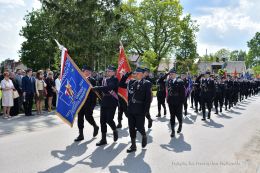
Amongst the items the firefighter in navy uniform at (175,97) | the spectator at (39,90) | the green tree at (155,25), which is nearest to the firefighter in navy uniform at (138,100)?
the firefighter in navy uniform at (175,97)

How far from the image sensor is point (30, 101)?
13703mm

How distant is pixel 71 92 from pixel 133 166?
2.75m

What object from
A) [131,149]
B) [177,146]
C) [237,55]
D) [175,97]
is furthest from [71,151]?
[237,55]

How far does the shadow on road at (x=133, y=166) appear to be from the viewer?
6.17 metres

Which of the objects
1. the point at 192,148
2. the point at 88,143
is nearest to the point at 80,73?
the point at 88,143

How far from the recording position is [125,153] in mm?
7480

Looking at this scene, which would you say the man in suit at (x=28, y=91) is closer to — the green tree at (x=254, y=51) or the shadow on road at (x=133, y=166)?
the shadow on road at (x=133, y=166)

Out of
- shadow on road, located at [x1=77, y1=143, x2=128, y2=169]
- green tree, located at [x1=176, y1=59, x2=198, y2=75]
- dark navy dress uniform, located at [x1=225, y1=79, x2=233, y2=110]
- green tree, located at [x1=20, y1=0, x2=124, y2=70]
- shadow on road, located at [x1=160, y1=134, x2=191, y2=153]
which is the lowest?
shadow on road, located at [x1=160, y1=134, x2=191, y2=153]

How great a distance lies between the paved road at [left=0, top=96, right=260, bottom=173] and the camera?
638cm

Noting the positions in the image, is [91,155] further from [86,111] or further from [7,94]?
[7,94]

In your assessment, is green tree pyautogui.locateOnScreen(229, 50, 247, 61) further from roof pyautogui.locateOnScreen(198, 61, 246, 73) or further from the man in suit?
the man in suit

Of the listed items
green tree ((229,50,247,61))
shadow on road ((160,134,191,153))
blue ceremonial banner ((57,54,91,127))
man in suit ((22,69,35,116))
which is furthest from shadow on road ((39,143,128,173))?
green tree ((229,50,247,61))

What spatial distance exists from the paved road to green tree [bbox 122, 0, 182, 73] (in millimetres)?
42801

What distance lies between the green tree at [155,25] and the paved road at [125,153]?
42.8 metres
